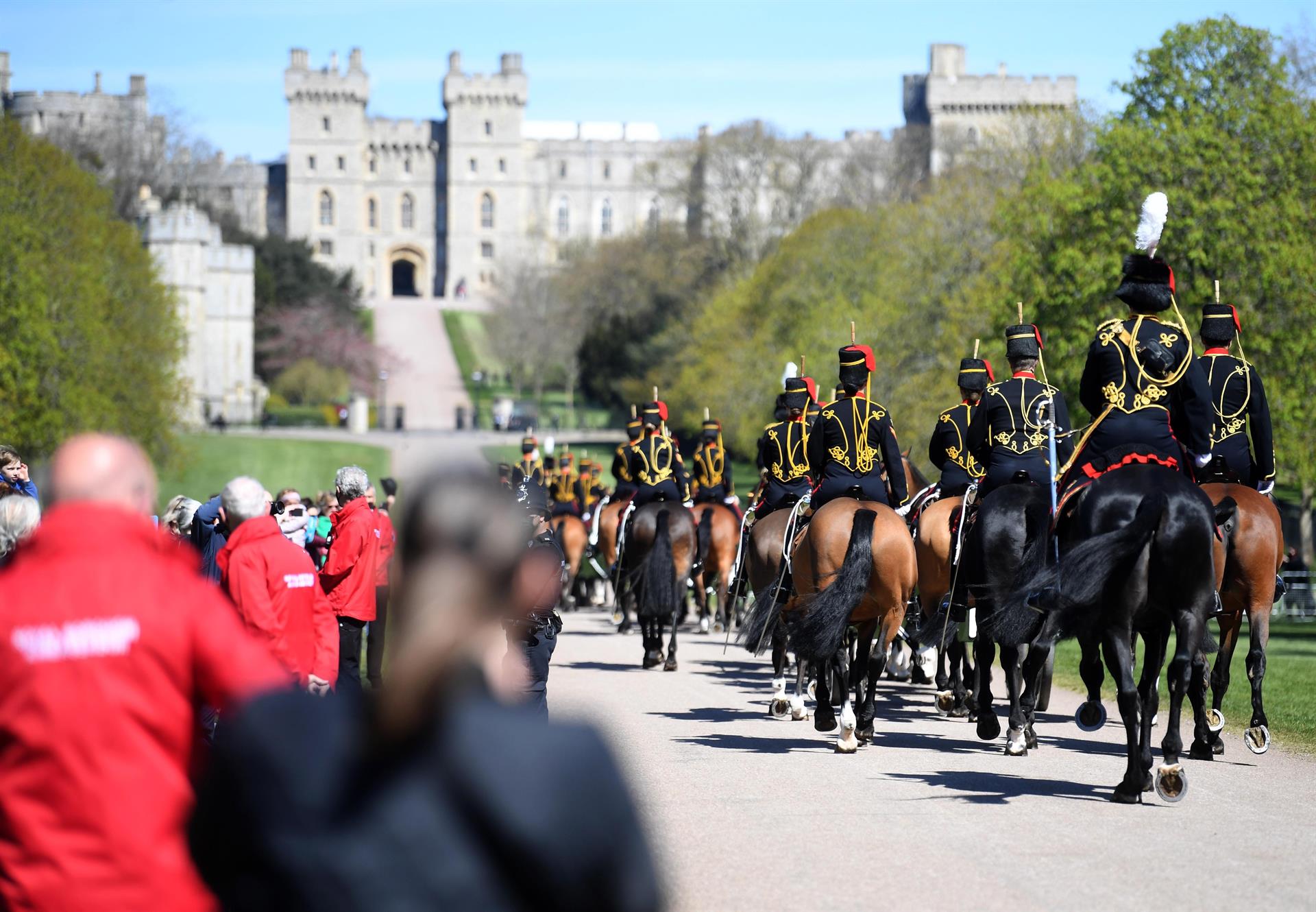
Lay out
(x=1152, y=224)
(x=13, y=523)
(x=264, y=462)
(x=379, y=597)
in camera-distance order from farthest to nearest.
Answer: (x=264, y=462) < (x=379, y=597) < (x=1152, y=224) < (x=13, y=523)

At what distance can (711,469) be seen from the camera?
22.9m

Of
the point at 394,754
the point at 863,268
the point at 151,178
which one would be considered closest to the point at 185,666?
the point at 394,754

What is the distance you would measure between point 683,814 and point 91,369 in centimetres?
4045

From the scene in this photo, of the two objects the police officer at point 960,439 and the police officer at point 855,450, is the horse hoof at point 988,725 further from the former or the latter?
the police officer at point 960,439

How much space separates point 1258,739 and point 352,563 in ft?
20.6

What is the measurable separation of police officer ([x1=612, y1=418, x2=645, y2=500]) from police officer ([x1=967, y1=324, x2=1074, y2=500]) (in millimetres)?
6294

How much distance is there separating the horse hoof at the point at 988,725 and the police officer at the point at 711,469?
10770 millimetres

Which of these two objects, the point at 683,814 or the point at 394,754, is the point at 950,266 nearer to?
the point at 683,814

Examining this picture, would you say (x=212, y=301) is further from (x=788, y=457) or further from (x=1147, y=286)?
(x=1147, y=286)

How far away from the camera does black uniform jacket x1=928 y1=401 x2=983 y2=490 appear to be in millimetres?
14695

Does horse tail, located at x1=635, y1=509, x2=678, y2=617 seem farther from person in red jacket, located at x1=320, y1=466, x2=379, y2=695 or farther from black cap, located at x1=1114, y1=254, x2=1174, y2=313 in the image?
black cap, located at x1=1114, y1=254, x2=1174, y2=313

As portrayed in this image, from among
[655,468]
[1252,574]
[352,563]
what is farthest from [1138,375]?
[655,468]

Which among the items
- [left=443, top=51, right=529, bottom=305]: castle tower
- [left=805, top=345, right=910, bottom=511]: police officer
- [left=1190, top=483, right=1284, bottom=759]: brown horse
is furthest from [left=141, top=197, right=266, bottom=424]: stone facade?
[left=1190, top=483, right=1284, bottom=759]: brown horse

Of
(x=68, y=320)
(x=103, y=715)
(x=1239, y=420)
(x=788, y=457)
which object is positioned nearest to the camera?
(x=103, y=715)
